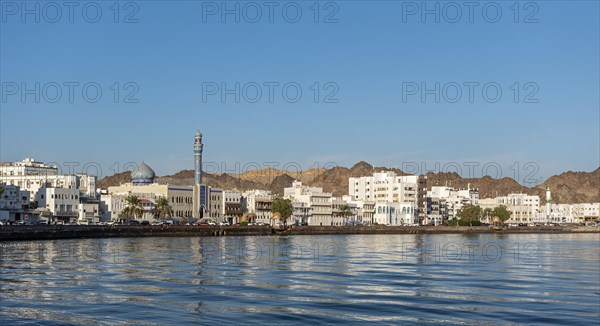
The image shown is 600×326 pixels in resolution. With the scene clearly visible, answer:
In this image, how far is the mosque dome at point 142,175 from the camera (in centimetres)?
16088

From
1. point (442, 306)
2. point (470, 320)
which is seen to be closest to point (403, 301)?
point (442, 306)

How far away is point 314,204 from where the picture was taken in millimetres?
177875

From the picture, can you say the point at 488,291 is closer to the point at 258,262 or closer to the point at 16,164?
the point at 258,262

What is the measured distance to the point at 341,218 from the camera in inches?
7156

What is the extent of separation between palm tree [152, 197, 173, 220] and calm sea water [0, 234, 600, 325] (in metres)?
79.0

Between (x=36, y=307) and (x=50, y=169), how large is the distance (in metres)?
139

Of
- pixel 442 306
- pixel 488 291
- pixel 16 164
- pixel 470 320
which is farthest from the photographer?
pixel 16 164

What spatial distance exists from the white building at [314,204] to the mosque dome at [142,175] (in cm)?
3277

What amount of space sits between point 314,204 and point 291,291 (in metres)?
138

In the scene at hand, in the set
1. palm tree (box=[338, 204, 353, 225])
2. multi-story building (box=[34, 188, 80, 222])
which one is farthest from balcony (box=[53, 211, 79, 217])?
palm tree (box=[338, 204, 353, 225])

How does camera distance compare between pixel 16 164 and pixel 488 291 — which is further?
pixel 16 164

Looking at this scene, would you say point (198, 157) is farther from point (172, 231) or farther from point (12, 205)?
point (12, 205)

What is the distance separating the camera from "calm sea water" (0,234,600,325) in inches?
1268

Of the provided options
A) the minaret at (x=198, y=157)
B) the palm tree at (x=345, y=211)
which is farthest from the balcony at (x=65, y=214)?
the palm tree at (x=345, y=211)
